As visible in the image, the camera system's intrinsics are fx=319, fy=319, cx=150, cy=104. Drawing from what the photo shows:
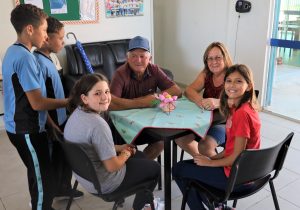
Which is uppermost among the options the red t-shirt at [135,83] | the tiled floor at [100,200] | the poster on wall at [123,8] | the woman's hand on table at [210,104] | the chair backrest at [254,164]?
the poster on wall at [123,8]

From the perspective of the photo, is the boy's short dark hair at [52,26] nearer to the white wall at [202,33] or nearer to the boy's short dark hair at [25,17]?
the boy's short dark hair at [25,17]

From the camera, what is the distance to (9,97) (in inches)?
70.6

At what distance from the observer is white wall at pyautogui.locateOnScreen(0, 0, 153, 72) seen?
3484 millimetres

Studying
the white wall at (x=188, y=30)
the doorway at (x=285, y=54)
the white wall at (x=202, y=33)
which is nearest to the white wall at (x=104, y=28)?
the white wall at (x=188, y=30)

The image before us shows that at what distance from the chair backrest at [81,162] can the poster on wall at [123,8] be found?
288 centimetres

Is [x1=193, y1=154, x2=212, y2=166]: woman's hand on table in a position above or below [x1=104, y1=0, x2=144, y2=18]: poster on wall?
below

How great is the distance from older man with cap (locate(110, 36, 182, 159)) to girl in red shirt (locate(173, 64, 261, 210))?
0.52m

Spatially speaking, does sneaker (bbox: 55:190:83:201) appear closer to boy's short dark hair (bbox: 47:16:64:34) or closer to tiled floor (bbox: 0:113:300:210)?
Result: tiled floor (bbox: 0:113:300:210)

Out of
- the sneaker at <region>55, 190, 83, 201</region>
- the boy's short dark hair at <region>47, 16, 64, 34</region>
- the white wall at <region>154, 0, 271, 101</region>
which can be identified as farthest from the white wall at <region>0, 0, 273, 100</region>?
the sneaker at <region>55, 190, 83, 201</region>

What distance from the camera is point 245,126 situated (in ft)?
5.29

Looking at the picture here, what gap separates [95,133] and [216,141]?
39.1 inches

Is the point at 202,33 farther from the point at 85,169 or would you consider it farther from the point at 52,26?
the point at 85,169

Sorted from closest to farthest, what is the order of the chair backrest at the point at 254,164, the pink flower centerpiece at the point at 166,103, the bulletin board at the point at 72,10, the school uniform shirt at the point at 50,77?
the chair backrest at the point at 254,164 → the school uniform shirt at the point at 50,77 → the pink flower centerpiece at the point at 166,103 → the bulletin board at the point at 72,10

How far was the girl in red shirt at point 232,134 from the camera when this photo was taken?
5.37 feet
